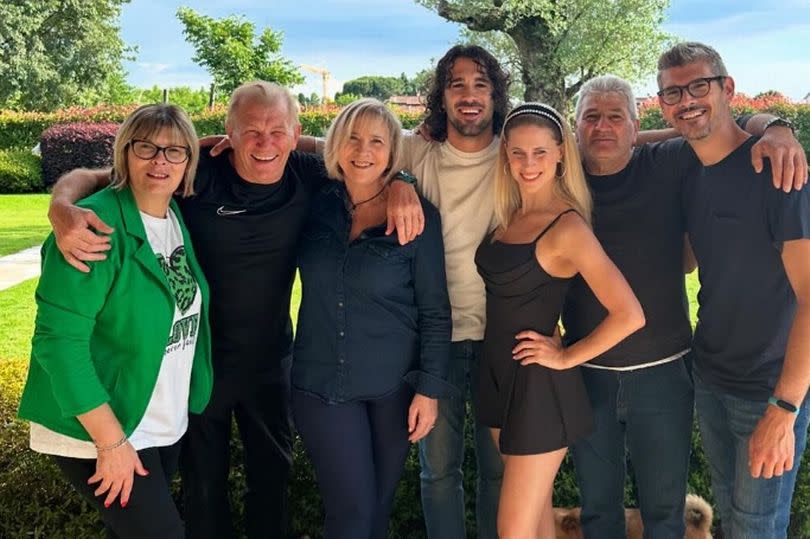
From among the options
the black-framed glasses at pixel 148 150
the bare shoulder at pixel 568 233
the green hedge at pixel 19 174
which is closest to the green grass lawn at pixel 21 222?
the green hedge at pixel 19 174

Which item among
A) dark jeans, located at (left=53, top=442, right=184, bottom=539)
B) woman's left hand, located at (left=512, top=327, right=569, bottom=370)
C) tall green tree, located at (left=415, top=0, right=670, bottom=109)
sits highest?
tall green tree, located at (left=415, top=0, right=670, bottom=109)

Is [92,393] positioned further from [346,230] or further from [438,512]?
[438,512]

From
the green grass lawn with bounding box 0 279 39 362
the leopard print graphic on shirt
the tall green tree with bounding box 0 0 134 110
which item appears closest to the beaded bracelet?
the leopard print graphic on shirt

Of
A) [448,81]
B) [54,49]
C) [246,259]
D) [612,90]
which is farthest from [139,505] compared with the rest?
[54,49]

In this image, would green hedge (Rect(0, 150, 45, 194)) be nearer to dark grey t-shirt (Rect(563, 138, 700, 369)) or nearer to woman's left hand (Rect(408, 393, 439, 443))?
woman's left hand (Rect(408, 393, 439, 443))

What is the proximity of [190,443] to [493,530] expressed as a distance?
1.31 metres

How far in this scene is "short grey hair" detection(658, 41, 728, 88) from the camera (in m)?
2.52

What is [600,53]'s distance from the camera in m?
14.4

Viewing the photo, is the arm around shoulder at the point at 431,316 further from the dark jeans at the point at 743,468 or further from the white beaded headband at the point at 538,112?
the dark jeans at the point at 743,468

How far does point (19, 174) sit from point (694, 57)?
20068mm

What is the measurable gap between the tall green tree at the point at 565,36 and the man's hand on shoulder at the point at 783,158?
10.4 metres

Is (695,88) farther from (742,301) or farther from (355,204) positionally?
(355,204)

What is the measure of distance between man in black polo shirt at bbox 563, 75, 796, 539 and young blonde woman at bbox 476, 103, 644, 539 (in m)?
0.23

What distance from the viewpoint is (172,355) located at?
2.33 metres
